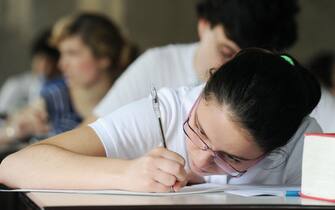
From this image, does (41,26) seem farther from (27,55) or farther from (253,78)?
(253,78)

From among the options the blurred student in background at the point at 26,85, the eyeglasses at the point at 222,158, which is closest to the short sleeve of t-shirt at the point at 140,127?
the eyeglasses at the point at 222,158

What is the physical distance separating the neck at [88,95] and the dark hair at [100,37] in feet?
0.20

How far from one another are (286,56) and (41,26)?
6627 millimetres

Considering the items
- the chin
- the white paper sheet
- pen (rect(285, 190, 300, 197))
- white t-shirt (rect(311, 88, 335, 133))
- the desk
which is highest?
white t-shirt (rect(311, 88, 335, 133))

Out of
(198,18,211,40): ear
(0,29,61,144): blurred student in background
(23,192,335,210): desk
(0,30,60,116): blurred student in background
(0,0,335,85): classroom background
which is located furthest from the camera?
(0,0,335,85): classroom background

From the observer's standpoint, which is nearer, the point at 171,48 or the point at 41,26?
the point at 171,48

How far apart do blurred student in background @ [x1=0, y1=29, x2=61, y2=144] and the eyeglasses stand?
239 centimetres

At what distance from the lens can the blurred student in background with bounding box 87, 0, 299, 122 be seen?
2.46 meters

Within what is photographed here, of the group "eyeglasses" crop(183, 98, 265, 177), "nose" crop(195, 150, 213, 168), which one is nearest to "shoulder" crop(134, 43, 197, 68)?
"eyeglasses" crop(183, 98, 265, 177)

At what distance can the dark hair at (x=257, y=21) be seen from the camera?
2.45 meters

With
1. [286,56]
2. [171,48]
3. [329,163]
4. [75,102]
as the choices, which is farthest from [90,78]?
[329,163]

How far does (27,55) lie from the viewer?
8398mm

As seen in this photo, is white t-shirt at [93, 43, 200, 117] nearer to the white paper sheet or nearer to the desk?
the white paper sheet

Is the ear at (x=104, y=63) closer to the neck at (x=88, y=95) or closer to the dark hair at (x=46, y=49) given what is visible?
the neck at (x=88, y=95)
